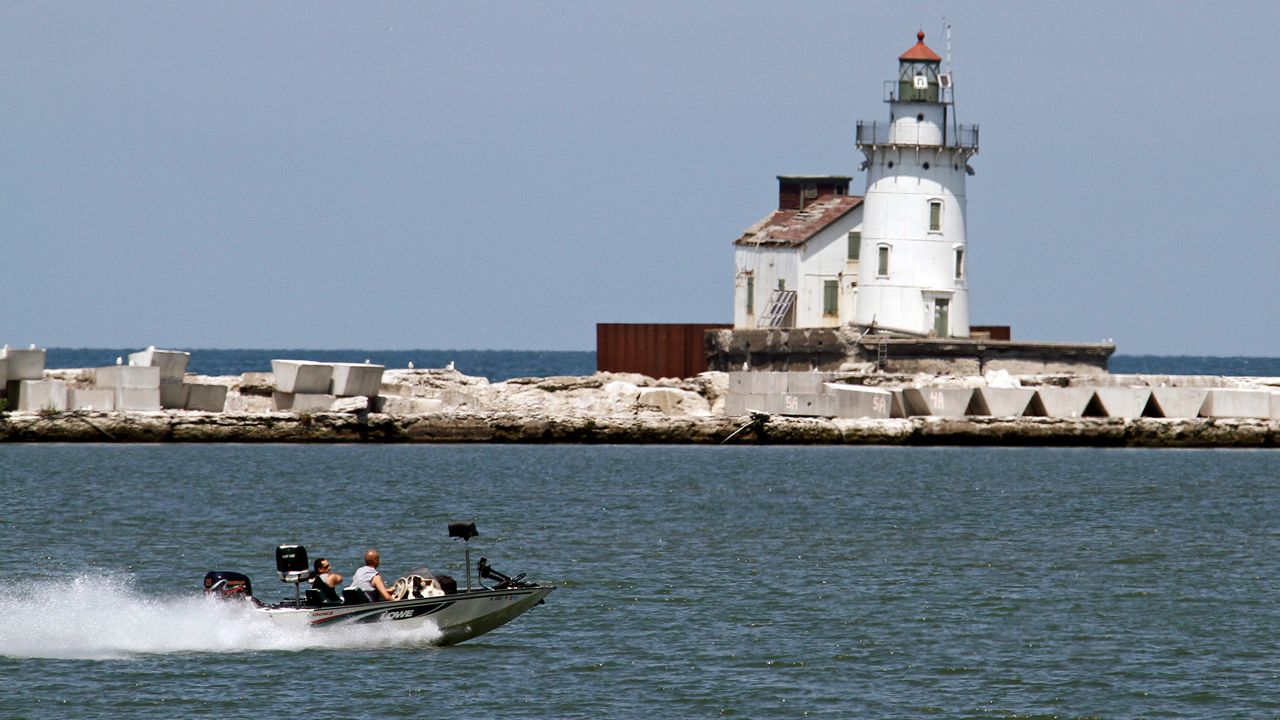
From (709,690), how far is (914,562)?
11279 millimetres

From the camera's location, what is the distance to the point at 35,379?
5384 centimetres

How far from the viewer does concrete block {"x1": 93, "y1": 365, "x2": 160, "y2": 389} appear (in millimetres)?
53250

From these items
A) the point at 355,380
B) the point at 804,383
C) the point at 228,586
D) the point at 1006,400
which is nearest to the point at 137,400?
the point at 355,380

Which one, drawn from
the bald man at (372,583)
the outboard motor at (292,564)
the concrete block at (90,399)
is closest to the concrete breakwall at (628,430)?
the concrete block at (90,399)

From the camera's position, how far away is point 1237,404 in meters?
53.7

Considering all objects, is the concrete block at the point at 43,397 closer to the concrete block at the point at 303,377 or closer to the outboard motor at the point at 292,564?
the concrete block at the point at 303,377

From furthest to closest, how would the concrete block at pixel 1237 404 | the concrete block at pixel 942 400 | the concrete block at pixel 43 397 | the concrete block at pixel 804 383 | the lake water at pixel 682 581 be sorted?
1. the concrete block at pixel 1237 404
2. the concrete block at pixel 43 397
3. the concrete block at pixel 804 383
4. the concrete block at pixel 942 400
5. the lake water at pixel 682 581

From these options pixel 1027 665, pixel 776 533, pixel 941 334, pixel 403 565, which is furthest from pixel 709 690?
pixel 941 334

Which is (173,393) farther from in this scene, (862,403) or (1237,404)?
(1237,404)

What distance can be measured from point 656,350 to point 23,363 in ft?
59.9

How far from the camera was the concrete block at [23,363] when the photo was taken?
5300 centimetres

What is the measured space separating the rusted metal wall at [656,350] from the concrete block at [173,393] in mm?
12203

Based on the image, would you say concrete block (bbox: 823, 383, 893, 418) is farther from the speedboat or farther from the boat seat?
the boat seat

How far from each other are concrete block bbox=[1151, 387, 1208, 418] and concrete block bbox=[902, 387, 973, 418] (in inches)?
204
